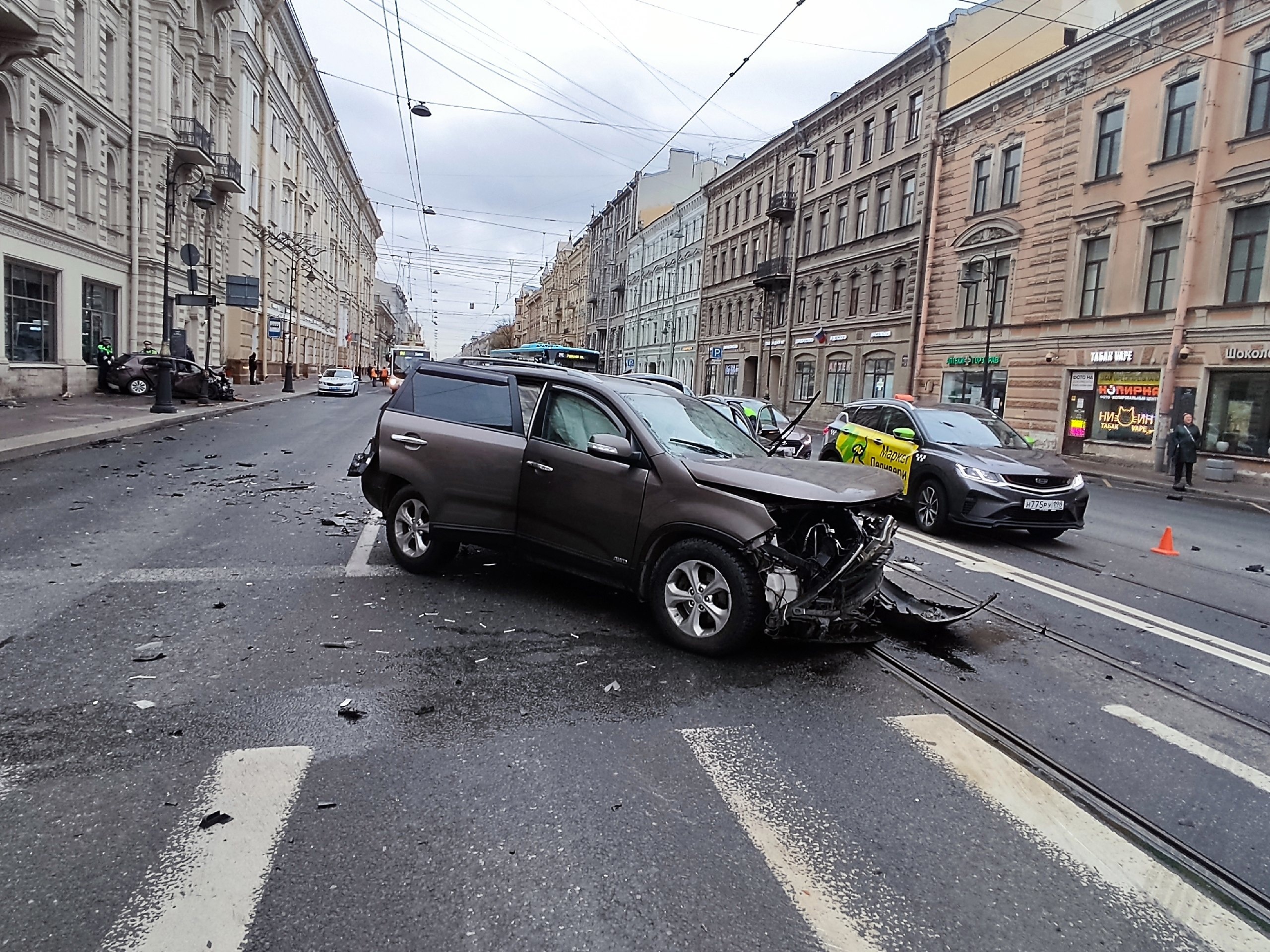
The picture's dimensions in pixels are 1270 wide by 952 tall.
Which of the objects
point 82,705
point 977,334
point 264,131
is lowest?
point 82,705

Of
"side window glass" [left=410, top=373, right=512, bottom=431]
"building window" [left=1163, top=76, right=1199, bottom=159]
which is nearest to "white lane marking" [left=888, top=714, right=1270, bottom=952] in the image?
"side window glass" [left=410, top=373, right=512, bottom=431]

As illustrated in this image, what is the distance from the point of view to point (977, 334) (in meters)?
29.0

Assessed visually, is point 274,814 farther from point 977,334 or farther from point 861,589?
point 977,334

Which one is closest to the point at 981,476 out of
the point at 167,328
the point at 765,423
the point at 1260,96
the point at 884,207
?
the point at 765,423

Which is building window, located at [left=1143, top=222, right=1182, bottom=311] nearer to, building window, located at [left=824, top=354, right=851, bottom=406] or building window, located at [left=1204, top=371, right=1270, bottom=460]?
building window, located at [left=1204, top=371, right=1270, bottom=460]

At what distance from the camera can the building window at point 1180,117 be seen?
21609 millimetres

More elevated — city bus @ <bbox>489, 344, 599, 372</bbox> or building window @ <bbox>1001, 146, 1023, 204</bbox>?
building window @ <bbox>1001, 146, 1023, 204</bbox>

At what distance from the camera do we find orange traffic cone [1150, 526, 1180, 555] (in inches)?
365

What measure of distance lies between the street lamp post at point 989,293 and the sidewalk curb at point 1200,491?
5.65 metres

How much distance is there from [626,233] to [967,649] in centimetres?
7043

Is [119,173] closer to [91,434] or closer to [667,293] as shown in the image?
[91,434]

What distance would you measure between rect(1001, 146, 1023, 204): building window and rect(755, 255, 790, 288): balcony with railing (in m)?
14.5

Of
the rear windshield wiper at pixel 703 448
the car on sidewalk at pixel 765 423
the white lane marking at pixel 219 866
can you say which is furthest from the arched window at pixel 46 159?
the white lane marking at pixel 219 866

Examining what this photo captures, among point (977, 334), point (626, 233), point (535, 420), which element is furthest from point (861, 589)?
point (626, 233)
